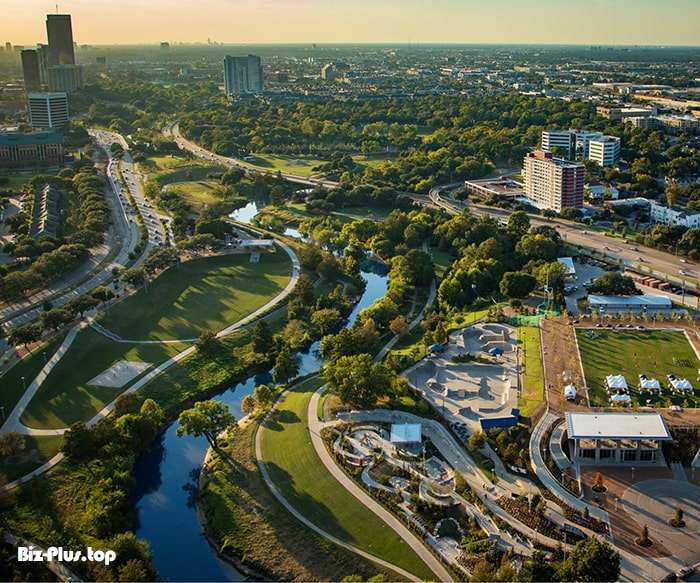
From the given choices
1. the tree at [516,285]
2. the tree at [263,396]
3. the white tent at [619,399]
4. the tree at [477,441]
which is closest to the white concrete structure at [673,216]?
the tree at [516,285]

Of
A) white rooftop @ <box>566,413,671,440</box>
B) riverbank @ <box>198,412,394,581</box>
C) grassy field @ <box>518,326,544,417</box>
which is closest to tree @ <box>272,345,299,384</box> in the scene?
A: riverbank @ <box>198,412,394,581</box>

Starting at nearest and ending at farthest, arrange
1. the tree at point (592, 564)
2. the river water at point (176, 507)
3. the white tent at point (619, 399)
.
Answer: the tree at point (592, 564), the river water at point (176, 507), the white tent at point (619, 399)

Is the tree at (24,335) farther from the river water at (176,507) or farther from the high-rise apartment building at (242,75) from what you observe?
the high-rise apartment building at (242,75)

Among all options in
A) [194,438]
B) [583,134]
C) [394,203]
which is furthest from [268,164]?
[194,438]

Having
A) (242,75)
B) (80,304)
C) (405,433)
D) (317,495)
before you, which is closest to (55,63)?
(242,75)

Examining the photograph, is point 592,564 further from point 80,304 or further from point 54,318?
point 80,304

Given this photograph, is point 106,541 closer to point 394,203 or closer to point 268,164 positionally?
point 394,203
